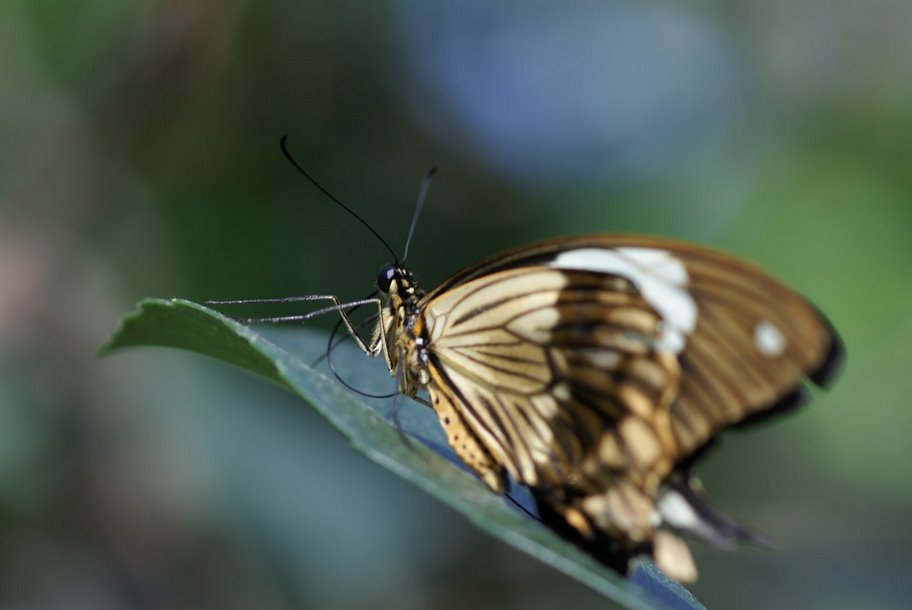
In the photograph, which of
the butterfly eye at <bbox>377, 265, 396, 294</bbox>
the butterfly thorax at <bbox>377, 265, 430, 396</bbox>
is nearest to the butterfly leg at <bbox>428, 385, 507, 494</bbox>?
the butterfly thorax at <bbox>377, 265, 430, 396</bbox>

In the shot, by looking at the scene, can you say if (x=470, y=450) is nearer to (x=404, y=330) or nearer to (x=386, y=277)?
(x=404, y=330)

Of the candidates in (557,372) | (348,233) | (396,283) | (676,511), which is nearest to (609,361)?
(557,372)

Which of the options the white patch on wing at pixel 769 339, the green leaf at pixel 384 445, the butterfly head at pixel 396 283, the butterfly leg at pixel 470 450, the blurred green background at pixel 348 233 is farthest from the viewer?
the blurred green background at pixel 348 233

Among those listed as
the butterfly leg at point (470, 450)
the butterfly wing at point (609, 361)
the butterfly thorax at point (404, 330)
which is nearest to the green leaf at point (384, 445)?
the butterfly leg at point (470, 450)

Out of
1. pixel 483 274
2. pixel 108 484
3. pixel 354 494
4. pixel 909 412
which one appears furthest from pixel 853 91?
pixel 108 484

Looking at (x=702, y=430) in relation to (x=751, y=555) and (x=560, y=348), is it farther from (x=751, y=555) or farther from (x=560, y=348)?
(x=751, y=555)

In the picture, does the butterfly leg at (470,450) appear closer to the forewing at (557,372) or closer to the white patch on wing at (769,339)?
the forewing at (557,372)
